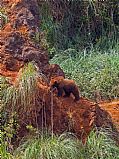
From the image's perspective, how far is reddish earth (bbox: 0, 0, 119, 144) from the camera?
14.4ft

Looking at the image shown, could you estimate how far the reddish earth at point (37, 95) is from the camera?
4.40 m

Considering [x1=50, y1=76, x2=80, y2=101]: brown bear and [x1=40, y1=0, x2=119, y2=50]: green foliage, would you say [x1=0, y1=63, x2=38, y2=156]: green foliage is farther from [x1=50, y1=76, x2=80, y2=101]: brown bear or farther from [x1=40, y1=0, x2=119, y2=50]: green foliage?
[x1=40, y1=0, x2=119, y2=50]: green foliage

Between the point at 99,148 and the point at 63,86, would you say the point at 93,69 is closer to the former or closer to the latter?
the point at 63,86

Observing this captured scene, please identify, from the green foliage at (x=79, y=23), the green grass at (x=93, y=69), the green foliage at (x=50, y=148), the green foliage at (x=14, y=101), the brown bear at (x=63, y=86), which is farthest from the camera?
the green foliage at (x=79, y=23)

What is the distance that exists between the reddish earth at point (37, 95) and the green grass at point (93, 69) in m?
2.38

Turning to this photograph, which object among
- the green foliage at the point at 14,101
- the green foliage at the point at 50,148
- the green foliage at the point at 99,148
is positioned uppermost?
the green foliage at the point at 14,101

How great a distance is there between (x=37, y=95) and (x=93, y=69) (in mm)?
3873

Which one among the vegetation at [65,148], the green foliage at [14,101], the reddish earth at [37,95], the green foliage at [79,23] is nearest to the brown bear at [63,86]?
the reddish earth at [37,95]

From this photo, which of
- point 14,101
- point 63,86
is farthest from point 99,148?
point 14,101

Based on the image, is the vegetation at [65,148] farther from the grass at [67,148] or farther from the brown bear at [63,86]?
the brown bear at [63,86]

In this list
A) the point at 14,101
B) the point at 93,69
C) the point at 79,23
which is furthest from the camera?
the point at 79,23

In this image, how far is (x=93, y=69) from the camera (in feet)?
26.9

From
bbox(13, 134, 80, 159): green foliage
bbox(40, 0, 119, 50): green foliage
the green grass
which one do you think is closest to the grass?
bbox(13, 134, 80, 159): green foliage

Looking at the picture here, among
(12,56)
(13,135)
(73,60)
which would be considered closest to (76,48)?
(73,60)
